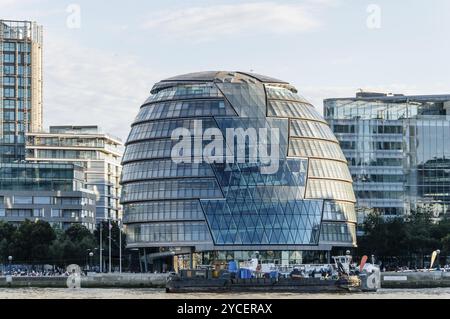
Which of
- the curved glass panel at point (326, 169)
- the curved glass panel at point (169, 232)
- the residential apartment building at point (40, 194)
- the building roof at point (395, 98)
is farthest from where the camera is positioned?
the residential apartment building at point (40, 194)

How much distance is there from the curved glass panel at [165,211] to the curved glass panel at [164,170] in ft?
11.1

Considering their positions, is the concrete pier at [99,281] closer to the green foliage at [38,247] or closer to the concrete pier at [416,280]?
the green foliage at [38,247]

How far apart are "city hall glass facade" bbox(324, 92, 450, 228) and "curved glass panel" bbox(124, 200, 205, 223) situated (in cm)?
3530

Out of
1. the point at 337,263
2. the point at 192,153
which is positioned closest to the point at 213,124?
the point at 192,153

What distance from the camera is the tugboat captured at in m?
103

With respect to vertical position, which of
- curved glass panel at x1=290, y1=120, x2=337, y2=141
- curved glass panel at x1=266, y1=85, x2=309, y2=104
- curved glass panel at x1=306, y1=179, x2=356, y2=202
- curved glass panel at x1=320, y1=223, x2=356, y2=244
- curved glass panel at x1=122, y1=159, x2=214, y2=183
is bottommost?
curved glass panel at x1=320, y1=223, x2=356, y2=244

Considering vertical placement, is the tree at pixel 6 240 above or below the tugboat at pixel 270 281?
above

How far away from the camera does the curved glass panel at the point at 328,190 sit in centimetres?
14162

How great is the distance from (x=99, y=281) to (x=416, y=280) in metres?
33.2

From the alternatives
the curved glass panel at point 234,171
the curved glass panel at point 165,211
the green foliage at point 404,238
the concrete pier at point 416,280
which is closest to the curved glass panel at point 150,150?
the curved glass panel at point 234,171

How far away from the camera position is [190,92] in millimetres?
142000

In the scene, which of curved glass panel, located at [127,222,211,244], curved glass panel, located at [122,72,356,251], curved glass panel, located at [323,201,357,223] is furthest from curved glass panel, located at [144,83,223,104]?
curved glass panel, located at [323,201,357,223]

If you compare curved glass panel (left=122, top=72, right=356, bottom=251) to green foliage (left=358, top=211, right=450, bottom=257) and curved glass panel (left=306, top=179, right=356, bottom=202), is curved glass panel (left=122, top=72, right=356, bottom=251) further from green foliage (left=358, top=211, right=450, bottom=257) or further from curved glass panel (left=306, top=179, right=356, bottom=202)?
green foliage (left=358, top=211, right=450, bottom=257)

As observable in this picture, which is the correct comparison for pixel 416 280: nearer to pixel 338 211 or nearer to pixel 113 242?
pixel 338 211
